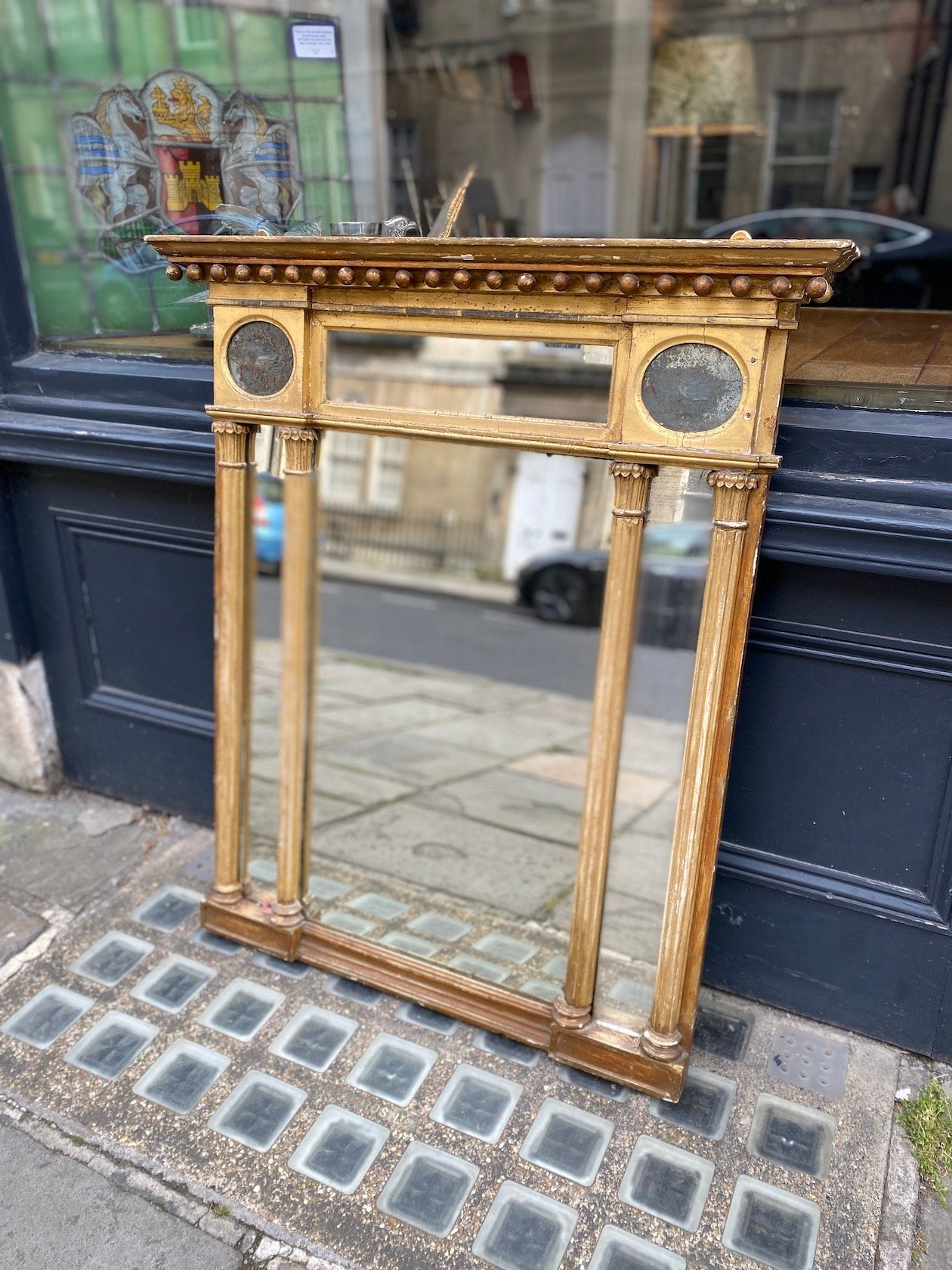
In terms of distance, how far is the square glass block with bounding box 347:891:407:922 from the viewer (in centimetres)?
367

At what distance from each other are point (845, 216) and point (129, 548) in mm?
9996

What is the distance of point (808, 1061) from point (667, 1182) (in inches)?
27.8

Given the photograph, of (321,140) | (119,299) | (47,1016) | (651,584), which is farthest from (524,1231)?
(651,584)

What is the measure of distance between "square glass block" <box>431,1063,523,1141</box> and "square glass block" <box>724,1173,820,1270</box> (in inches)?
28.1

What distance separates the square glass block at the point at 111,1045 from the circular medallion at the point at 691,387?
106 inches

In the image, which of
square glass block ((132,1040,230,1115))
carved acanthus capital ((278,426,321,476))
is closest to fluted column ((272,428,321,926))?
carved acanthus capital ((278,426,321,476))

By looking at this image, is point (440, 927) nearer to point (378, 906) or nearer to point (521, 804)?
point (378, 906)

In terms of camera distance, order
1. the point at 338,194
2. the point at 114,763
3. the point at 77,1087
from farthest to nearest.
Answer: the point at 114,763
the point at 338,194
the point at 77,1087

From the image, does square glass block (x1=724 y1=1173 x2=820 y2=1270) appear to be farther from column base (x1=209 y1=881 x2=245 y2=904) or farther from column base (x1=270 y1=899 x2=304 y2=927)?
column base (x1=209 y1=881 x2=245 y2=904)

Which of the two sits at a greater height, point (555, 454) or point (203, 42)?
point (203, 42)

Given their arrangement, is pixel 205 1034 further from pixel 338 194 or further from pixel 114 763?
pixel 338 194

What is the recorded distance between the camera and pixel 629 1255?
2.35 meters

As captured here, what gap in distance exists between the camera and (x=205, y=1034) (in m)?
3.02

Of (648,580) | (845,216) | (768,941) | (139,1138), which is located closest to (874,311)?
(768,941)
